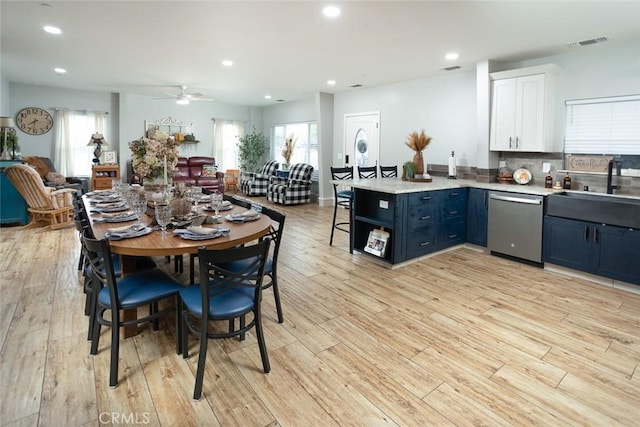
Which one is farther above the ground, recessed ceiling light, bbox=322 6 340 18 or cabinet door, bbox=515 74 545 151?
recessed ceiling light, bbox=322 6 340 18

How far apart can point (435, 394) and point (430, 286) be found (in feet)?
5.59

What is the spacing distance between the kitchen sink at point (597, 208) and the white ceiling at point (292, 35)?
1.74 meters

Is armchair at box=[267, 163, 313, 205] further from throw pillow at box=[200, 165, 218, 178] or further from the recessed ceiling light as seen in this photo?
the recessed ceiling light

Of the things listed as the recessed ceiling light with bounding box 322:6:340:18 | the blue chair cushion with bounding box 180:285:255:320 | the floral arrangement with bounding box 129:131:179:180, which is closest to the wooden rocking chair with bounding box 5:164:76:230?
the floral arrangement with bounding box 129:131:179:180

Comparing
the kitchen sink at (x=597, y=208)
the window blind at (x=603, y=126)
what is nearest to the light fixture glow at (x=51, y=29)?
the kitchen sink at (x=597, y=208)

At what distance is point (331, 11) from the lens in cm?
335

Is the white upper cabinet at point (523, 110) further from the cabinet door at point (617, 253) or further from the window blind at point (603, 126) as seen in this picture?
the cabinet door at point (617, 253)

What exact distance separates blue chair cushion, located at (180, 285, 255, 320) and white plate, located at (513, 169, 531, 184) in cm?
423

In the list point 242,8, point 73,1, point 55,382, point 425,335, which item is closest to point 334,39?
point 242,8

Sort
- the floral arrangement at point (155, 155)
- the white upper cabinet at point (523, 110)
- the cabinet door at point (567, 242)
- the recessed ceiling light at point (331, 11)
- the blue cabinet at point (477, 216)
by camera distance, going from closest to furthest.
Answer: the floral arrangement at point (155, 155) → the recessed ceiling light at point (331, 11) → the cabinet door at point (567, 242) → the white upper cabinet at point (523, 110) → the blue cabinet at point (477, 216)

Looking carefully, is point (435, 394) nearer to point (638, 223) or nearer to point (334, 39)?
point (638, 223)

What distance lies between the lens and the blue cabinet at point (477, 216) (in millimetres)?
4684

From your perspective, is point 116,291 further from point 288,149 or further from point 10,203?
point 288,149

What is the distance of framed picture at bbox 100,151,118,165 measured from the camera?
8656 millimetres
